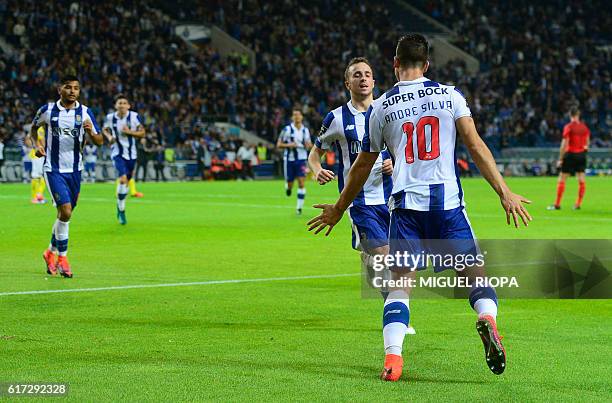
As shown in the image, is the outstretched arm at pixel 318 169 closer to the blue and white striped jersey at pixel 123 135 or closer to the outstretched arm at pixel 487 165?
the outstretched arm at pixel 487 165

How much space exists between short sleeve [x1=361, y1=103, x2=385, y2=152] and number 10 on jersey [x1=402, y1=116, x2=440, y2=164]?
0.20m

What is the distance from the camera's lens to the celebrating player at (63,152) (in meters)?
13.3

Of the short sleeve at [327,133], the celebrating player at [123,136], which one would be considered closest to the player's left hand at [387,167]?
the short sleeve at [327,133]

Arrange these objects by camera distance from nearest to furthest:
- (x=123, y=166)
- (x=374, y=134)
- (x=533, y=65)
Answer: (x=374, y=134) → (x=123, y=166) → (x=533, y=65)

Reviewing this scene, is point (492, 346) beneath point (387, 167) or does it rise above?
beneath

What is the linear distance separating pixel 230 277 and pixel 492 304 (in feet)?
21.1

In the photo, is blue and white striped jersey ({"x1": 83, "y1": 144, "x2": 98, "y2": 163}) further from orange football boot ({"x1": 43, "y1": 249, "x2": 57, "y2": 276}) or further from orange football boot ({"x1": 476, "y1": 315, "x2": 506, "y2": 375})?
orange football boot ({"x1": 476, "y1": 315, "x2": 506, "y2": 375})

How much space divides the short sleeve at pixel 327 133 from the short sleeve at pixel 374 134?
2689 millimetres

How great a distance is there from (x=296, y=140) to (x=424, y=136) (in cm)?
1921

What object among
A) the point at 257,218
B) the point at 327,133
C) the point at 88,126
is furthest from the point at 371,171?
the point at 257,218

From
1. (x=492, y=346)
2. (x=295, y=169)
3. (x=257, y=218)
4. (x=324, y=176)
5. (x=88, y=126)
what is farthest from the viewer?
(x=295, y=169)

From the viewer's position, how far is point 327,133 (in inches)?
398

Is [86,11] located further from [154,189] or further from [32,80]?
[154,189]

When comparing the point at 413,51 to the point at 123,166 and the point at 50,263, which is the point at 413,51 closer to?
the point at 50,263
